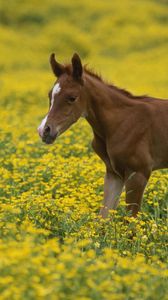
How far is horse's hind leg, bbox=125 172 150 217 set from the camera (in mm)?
7891

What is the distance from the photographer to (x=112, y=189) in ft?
27.0

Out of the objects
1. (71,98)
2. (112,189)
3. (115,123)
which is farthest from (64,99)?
(112,189)

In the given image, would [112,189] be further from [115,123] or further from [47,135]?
[47,135]

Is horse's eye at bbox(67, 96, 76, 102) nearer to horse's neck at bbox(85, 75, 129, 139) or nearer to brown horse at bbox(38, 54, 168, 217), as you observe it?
brown horse at bbox(38, 54, 168, 217)

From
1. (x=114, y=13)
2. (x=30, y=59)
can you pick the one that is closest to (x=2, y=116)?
(x=30, y=59)

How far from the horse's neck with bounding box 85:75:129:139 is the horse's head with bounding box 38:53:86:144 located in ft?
0.68

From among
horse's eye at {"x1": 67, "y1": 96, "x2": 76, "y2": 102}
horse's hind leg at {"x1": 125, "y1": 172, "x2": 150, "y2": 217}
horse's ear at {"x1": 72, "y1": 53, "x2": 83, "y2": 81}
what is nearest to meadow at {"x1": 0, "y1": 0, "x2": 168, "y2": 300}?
horse's hind leg at {"x1": 125, "y1": 172, "x2": 150, "y2": 217}

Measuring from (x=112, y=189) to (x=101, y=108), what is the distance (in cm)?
90

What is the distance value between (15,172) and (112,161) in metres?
2.28

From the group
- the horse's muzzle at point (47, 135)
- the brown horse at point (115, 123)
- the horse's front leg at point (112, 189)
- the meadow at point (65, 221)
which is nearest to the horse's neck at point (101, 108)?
the brown horse at point (115, 123)

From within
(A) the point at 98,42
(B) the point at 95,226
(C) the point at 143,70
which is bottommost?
(B) the point at 95,226

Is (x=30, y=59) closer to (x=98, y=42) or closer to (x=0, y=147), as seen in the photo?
(x=98, y=42)

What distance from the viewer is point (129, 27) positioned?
37062 mm

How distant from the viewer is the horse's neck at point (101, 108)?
26.1 feet
